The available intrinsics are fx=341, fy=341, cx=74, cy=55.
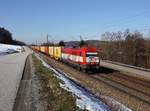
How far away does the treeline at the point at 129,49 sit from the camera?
50.7 metres

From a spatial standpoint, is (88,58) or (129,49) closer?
(88,58)

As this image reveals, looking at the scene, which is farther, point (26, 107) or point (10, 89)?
point (10, 89)

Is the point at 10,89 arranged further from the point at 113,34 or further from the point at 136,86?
the point at 113,34

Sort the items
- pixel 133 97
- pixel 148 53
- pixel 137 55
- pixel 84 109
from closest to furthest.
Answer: pixel 84 109 → pixel 133 97 → pixel 148 53 → pixel 137 55

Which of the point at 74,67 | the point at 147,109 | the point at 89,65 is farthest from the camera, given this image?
the point at 74,67

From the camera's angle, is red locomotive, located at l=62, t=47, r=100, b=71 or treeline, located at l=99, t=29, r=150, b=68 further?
treeline, located at l=99, t=29, r=150, b=68

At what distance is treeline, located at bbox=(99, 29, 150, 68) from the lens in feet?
166

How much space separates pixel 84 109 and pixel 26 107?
6.28 feet

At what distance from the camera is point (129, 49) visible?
5566 cm

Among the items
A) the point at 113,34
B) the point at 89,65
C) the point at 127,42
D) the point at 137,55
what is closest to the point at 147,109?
the point at 89,65

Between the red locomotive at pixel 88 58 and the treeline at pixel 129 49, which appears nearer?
the red locomotive at pixel 88 58

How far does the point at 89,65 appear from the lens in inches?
1330

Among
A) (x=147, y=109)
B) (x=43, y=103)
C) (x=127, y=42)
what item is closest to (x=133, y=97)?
(x=147, y=109)

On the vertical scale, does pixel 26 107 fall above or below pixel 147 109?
above
